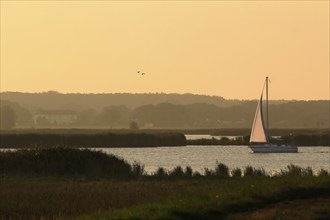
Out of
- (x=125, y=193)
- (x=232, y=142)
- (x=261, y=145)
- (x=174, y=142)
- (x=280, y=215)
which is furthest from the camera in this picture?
(x=232, y=142)

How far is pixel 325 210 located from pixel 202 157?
72.6 meters

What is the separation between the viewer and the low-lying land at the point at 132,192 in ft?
99.7

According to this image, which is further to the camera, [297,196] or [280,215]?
[297,196]

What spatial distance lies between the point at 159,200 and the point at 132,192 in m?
4.68

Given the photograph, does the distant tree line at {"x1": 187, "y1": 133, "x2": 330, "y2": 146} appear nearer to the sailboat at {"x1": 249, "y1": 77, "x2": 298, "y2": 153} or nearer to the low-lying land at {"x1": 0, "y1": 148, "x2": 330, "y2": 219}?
the sailboat at {"x1": 249, "y1": 77, "x2": 298, "y2": 153}

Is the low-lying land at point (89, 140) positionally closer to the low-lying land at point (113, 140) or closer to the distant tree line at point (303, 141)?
the low-lying land at point (113, 140)

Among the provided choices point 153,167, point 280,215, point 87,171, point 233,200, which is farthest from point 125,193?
point 153,167

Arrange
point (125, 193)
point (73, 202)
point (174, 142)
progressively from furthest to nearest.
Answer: point (174, 142) < point (125, 193) < point (73, 202)

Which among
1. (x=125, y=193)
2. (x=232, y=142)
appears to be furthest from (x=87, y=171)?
(x=232, y=142)

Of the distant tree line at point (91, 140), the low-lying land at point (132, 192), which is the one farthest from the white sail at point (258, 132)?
the low-lying land at point (132, 192)

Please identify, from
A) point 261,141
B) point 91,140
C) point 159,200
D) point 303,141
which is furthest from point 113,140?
point 159,200

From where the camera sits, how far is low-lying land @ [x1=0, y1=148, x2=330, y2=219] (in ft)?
99.7

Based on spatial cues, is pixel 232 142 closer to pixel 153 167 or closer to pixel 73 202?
pixel 153 167

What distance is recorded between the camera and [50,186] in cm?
4594
